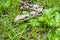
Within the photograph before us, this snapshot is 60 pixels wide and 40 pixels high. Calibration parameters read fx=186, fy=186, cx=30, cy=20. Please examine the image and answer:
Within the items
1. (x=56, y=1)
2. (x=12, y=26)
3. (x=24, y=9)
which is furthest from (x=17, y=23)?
(x=56, y=1)

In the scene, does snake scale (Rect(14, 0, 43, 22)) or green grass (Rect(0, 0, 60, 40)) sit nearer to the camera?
green grass (Rect(0, 0, 60, 40))

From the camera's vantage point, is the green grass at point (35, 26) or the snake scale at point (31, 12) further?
the snake scale at point (31, 12)

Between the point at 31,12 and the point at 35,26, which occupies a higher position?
the point at 31,12

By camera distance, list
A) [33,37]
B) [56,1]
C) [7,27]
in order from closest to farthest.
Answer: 1. [33,37]
2. [7,27]
3. [56,1]

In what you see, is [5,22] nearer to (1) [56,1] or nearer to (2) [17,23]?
(2) [17,23]

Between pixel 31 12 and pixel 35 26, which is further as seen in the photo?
pixel 31 12

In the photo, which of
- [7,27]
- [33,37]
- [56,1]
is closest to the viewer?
[33,37]

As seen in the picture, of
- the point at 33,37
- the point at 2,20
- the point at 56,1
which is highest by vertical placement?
the point at 56,1

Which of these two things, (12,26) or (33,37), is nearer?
(33,37)
